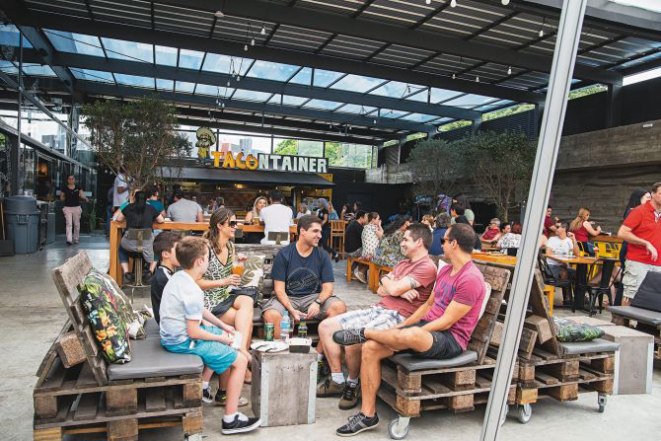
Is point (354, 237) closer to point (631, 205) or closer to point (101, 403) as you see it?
point (631, 205)

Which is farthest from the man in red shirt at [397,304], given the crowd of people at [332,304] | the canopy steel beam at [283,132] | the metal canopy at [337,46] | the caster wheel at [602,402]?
the canopy steel beam at [283,132]

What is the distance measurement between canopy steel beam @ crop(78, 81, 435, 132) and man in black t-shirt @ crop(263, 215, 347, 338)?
14.7 meters

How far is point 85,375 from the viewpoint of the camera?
8.60 ft

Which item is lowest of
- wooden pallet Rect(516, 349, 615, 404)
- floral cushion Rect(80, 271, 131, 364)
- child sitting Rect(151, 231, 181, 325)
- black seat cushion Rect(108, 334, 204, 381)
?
wooden pallet Rect(516, 349, 615, 404)

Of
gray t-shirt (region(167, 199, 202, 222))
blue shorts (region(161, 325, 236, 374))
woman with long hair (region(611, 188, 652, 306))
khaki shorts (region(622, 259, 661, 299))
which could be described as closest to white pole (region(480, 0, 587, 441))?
blue shorts (region(161, 325, 236, 374))

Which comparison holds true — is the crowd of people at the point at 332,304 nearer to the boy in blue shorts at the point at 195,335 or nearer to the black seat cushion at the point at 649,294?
the boy in blue shorts at the point at 195,335

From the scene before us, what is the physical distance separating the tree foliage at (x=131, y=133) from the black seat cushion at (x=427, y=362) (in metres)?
8.62

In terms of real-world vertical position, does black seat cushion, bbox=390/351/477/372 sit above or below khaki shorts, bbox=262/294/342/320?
below

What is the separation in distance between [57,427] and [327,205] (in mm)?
11691

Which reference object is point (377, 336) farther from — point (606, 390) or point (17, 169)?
point (17, 169)

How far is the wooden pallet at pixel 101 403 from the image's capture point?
2379 millimetres

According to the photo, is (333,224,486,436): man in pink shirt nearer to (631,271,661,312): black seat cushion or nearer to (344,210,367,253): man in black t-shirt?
(631,271,661,312): black seat cushion

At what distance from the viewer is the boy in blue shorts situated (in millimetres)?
2846

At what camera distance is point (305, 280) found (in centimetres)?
421
